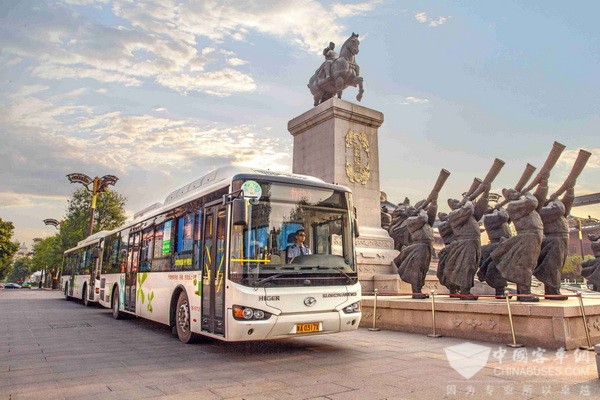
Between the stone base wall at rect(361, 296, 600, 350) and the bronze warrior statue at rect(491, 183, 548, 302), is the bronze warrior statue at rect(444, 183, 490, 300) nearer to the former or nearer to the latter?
the bronze warrior statue at rect(491, 183, 548, 302)

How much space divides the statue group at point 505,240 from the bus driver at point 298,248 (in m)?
3.93

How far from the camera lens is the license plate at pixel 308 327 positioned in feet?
20.5

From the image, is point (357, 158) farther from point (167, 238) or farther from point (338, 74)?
point (167, 238)

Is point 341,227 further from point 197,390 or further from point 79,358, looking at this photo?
point 79,358

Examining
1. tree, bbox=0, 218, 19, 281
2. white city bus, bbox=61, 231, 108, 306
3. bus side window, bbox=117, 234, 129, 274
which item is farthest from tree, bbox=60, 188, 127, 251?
bus side window, bbox=117, 234, 129, 274

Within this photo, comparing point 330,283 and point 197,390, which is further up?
point 330,283

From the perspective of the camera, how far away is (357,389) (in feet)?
15.5

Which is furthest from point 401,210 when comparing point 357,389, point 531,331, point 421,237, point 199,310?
point 357,389

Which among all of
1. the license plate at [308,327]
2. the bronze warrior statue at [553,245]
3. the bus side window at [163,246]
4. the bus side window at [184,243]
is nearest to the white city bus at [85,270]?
the bus side window at [163,246]

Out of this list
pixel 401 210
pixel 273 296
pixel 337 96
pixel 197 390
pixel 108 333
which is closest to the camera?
pixel 197 390

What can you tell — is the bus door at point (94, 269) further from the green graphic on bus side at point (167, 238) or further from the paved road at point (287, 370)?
the green graphic on bus side at point (167, 238)

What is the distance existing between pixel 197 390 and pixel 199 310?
2558mm

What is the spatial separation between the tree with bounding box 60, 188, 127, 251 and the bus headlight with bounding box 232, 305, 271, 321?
40999mm

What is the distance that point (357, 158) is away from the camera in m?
16.5
